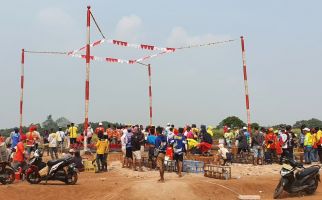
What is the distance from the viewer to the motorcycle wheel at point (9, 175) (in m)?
16.8

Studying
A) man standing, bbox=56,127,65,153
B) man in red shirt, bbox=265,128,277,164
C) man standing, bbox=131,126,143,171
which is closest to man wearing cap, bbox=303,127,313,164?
man in red shirt, bbox=265,128,277,164

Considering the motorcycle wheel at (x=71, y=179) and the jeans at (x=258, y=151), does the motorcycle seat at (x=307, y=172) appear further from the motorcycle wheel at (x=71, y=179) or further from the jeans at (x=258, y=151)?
the motorcycle wheel at (x=71, y=179)

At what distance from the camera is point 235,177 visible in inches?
709

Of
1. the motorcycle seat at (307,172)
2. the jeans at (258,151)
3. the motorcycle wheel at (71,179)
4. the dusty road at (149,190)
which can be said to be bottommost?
the dusty road at (149,190)

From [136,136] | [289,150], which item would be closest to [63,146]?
[136,136]

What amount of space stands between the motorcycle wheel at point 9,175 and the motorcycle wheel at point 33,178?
80 centimetres

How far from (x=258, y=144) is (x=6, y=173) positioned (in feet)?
39.0

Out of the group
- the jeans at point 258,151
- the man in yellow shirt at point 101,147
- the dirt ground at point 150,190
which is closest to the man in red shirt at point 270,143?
the jeans at point 258,151

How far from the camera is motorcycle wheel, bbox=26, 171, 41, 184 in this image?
54.0 feet

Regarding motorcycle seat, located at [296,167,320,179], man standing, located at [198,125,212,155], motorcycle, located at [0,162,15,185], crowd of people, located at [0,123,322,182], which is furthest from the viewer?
man standing, located at [198,125,212,155]

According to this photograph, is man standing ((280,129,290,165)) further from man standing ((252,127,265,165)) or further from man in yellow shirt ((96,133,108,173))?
man in yellow shirt ((96,133,108,173))

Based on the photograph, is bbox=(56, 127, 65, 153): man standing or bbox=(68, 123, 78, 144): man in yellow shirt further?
bbox=(68, 123, 78, 144): man in yellow shirt

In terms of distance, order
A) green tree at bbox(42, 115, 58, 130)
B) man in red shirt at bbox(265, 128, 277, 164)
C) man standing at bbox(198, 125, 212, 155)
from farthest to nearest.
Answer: green tree at bbox(42, 115, 58, 130) < man in red shirt at bbox(265, 128, 277, 164) < man standing at bbox(198, 125, 212, 155)

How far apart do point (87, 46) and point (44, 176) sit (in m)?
7.71
